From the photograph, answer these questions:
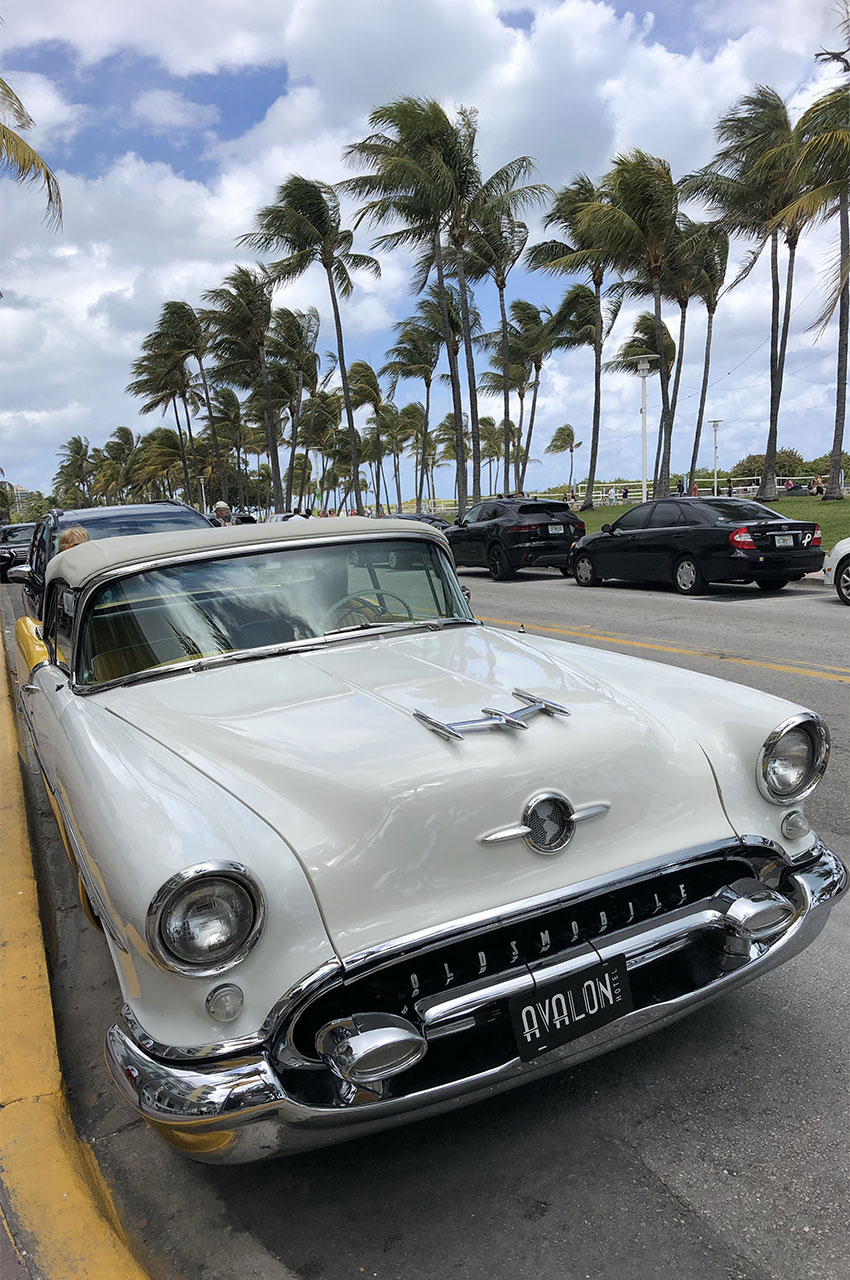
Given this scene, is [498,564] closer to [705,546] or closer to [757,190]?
[705,546]

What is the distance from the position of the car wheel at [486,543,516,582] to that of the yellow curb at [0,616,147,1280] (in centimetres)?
1476

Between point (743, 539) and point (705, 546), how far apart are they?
0.61 meters

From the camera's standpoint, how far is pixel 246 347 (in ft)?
146

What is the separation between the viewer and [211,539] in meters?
3.51

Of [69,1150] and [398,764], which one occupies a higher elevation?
[398,764]

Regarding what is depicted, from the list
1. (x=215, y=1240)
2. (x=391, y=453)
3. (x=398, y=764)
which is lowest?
(x=215, y=1240)

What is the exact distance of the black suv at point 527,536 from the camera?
691 inches

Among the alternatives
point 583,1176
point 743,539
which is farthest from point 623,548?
point 583,1176

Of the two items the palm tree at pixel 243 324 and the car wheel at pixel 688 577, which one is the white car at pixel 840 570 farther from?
the palm tree at pixel 243 324

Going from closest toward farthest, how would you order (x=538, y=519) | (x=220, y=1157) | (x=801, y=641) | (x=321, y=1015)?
(x=220, y=1157), (x=321, y=1015), (x=801, y=641), (x=538, y=519)

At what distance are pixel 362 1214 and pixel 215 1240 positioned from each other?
0.34m

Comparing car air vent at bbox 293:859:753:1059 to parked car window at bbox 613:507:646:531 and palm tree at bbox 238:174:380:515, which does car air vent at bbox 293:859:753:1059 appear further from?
palm tree at bbox 238:174:380:515

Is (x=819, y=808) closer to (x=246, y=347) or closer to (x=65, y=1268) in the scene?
(x=65, y=1268)

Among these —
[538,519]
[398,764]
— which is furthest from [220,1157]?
[538,519]
